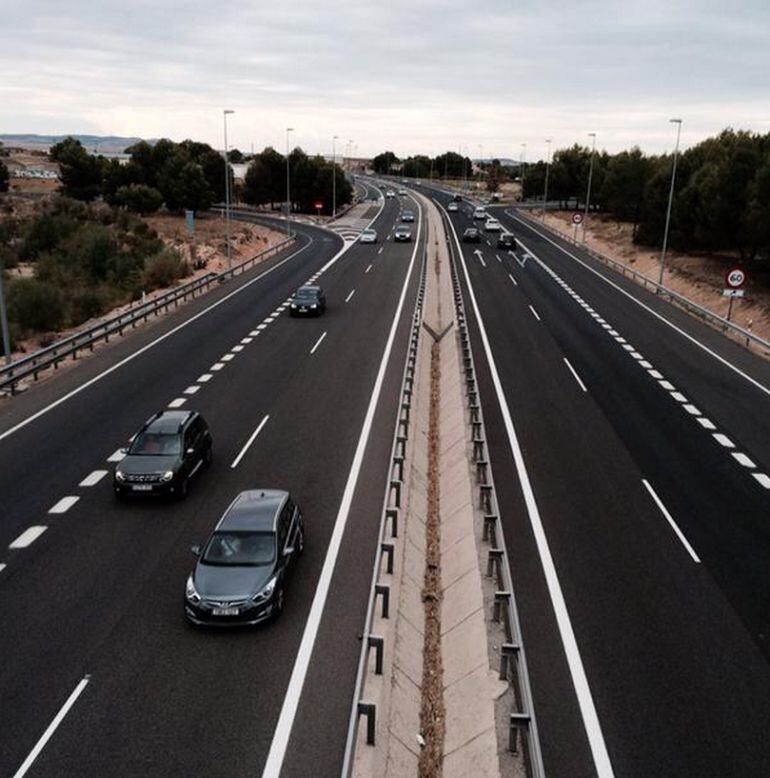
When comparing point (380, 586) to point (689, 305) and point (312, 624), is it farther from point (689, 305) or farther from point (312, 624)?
point (689, 305)

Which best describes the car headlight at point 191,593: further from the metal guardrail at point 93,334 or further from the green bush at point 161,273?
the green bush at point 161,273

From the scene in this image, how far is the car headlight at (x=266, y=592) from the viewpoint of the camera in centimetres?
1162

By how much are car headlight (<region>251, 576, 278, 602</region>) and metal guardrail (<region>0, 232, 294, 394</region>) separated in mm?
15840

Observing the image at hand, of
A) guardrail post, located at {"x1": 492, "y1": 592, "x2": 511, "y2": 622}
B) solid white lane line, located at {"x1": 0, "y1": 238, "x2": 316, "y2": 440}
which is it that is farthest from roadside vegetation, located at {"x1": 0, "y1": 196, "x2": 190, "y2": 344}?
guardrail post, located at {"x1": 492, "y1": 592, "x2": 511, "y2": 622}

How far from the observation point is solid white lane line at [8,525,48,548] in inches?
562

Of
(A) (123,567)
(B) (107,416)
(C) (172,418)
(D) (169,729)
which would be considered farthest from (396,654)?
(B) (107,416)

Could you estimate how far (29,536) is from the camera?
14.6 metres

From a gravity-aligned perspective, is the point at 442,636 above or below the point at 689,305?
below

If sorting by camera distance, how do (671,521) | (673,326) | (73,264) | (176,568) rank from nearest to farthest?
(176,568) → (671,521) → (673,326) → (73,264)

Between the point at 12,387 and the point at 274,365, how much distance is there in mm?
8617

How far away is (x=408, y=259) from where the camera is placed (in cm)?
5700

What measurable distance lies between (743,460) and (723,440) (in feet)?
4.72

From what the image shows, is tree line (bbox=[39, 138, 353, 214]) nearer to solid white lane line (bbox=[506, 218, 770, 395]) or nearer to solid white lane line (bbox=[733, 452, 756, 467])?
solid white lane line (bbox=[506, 218, 770, 395])

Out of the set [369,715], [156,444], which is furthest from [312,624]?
[156,444]
